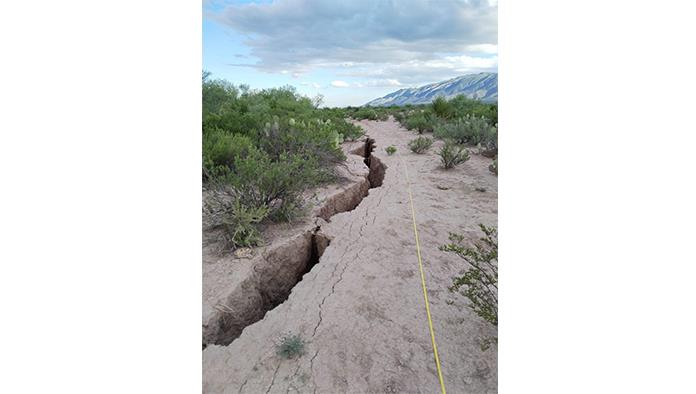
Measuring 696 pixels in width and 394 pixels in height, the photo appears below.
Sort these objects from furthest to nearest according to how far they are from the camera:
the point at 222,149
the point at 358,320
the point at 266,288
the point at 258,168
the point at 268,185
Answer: the point at 222,149, the point at 268,185, the point at 258,168, the point at 266,288, the point at 358,320

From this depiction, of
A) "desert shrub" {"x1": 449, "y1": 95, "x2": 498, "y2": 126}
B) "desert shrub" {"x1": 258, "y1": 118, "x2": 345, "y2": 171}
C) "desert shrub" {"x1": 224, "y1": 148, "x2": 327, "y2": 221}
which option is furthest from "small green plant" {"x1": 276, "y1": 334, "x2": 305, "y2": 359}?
"desert shrub" {"x1": 449, "y1": 95, "x2": 498, "y2": 126}

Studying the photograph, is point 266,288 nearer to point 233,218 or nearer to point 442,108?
point 233,218

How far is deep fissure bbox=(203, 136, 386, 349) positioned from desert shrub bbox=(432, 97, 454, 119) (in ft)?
30.1

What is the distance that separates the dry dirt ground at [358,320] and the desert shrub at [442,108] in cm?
851

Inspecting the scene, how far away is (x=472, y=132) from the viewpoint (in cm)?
735

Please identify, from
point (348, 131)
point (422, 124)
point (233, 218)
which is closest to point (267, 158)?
point (233, 218)

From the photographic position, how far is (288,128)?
464 cm

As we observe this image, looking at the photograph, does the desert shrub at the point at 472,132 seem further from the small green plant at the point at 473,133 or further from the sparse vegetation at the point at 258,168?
the sparse vegetation at the point at 258,168

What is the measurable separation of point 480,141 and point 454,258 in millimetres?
4954

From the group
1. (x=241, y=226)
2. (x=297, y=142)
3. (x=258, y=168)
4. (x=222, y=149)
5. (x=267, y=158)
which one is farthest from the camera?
(x=297, y=142)

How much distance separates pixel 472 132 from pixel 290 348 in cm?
663

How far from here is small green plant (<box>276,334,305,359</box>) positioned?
163 cm

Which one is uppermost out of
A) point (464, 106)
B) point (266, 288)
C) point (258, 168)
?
point (464, 106)
